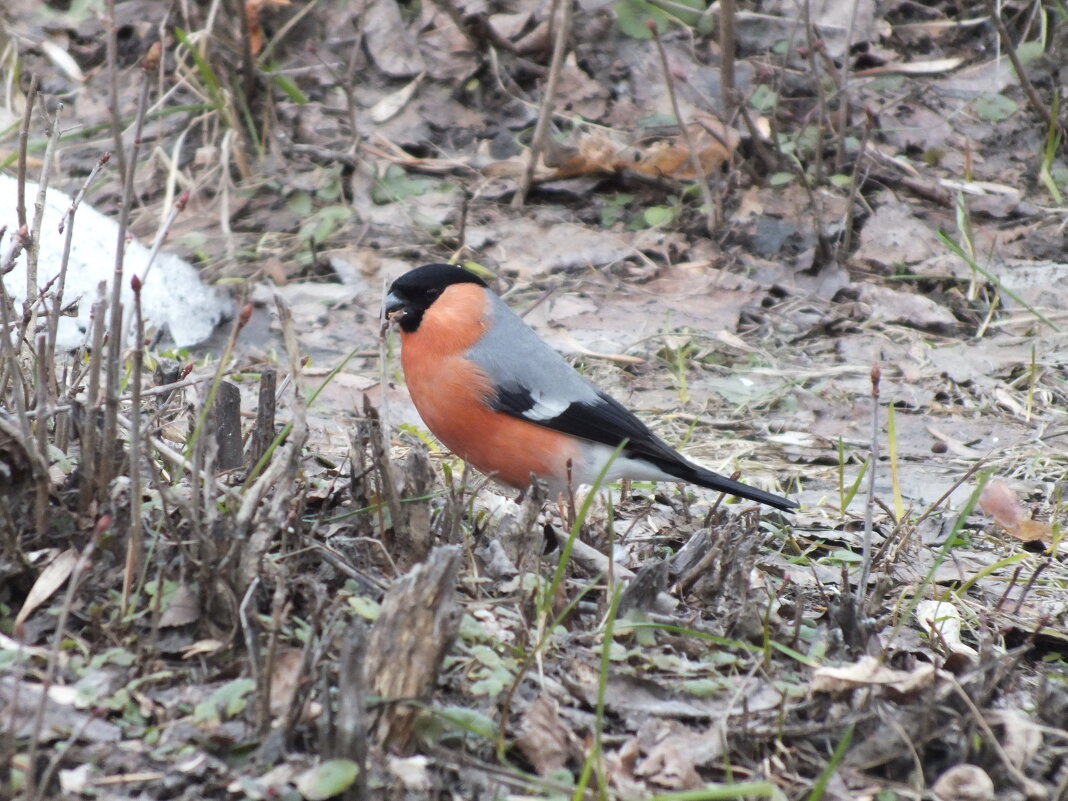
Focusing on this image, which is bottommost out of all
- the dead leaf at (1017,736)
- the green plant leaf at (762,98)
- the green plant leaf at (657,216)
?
the dead leaf at (1017,736)

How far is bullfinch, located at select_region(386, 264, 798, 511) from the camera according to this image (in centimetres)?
431

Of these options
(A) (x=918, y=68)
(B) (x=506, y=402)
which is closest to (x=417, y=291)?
(B) (x=506, y=402)

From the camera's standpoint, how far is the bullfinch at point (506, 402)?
14.1 ft

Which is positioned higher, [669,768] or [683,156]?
[683,156]

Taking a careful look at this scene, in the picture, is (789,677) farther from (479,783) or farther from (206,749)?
(206,749)

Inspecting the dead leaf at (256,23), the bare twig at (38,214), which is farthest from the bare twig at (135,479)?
the dead leaf at (256,23)

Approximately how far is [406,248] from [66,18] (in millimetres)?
3126

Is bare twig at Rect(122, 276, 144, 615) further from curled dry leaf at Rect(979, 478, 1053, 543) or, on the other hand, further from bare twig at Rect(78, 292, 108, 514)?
curled dry leaf at Rect(979, 478, 1053, 543)

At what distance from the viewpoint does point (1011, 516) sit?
4199 mm

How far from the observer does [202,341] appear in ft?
19.3

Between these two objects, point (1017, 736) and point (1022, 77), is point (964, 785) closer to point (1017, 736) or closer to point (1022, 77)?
point (1017, 736)

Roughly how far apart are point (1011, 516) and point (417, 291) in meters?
2.23

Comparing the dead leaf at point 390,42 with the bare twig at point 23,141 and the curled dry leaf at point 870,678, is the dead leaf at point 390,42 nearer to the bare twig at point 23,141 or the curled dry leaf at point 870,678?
the bare twig at point 23,141

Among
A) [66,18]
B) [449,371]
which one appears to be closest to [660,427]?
[449,371]
